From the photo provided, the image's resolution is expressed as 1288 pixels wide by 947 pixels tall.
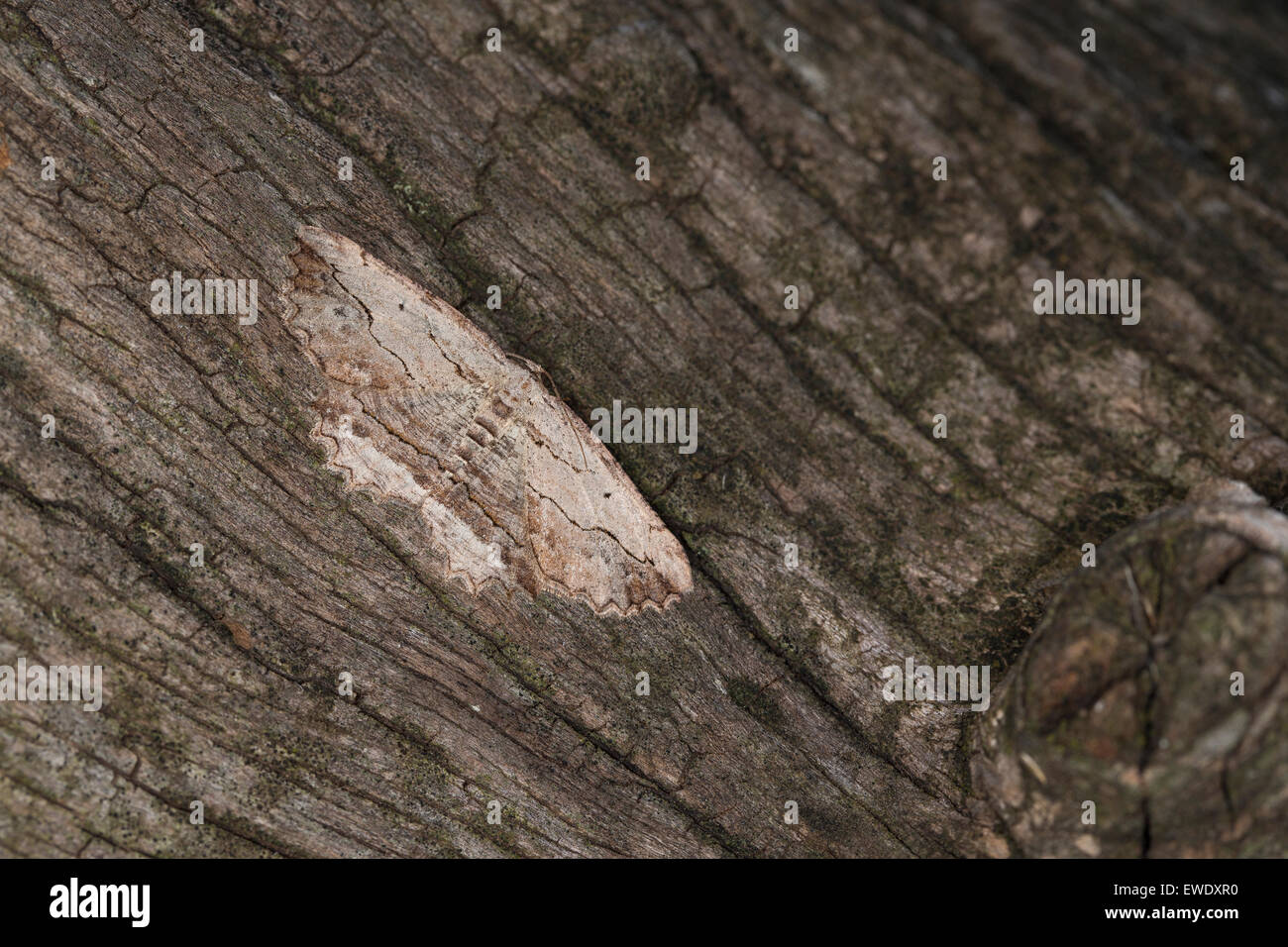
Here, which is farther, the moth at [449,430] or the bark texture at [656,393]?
the moth at [449,430]

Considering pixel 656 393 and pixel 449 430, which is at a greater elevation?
pixel 656 393

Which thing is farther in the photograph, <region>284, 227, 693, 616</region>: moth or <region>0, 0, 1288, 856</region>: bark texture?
<region>284, 227, 693, 616</region>: moth

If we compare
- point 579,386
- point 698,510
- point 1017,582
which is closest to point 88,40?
point 579,386

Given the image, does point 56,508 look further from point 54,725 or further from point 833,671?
point 833,671
